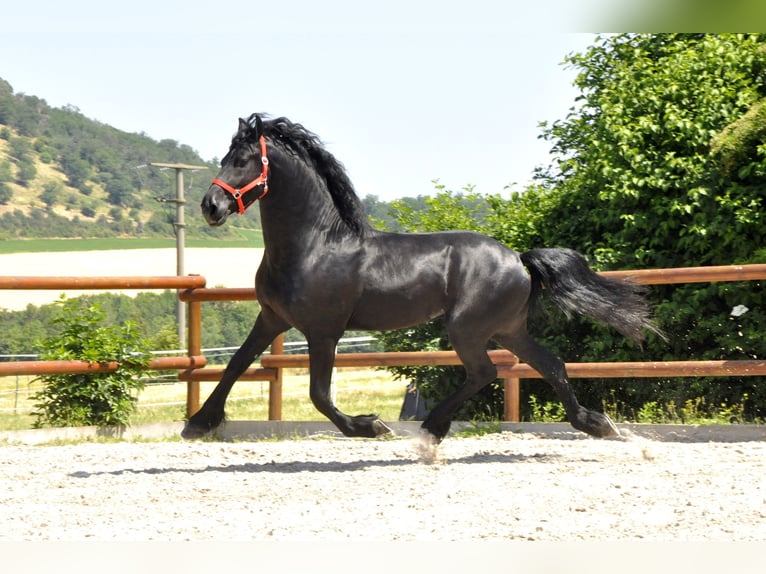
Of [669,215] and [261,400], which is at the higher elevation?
[669,215]

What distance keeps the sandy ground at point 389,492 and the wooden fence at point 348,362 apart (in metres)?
0.60

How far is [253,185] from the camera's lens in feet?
16.6

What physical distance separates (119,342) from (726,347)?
479cm

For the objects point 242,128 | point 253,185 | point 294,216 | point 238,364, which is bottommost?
point 238,364

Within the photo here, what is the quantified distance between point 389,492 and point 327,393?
1.08m

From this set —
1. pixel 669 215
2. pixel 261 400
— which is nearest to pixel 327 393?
pixel 669 215

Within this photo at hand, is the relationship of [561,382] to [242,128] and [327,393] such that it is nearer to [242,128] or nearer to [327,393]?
[327,393]

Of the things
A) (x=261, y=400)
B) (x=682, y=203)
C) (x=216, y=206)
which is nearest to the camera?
(x=216, y=206)

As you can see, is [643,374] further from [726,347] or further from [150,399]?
[150,399]

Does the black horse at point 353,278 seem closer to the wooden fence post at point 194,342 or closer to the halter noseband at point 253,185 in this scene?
the halter noseband at point 253,185

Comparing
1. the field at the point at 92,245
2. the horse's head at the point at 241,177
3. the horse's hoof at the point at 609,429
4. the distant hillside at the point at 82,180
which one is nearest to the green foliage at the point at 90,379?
the horse's head at the point at 241,177

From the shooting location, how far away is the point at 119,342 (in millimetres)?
7059

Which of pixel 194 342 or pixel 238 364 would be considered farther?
pixel 194 342

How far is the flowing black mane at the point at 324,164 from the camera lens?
538cm
